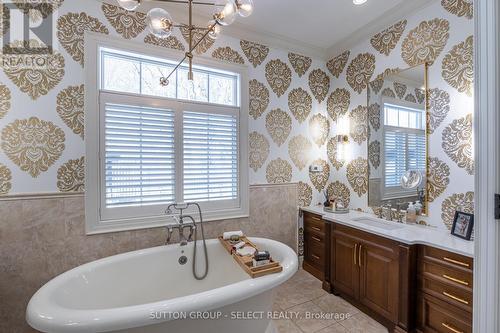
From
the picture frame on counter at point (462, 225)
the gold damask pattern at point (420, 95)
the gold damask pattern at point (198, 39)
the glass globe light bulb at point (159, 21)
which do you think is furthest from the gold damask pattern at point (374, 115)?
the glass globe light bulb at point (159, 21)

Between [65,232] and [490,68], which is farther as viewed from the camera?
[65,232]

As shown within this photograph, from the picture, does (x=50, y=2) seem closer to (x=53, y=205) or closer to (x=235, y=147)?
(x=53, y=205)

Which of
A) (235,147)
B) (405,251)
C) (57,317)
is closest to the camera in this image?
(57,317)

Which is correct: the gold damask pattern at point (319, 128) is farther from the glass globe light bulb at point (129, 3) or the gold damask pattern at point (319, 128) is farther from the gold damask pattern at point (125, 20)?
the glass globe light bulb at point (129, 3)

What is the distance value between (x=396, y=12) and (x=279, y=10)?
1.19 m

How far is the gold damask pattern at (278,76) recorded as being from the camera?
2.83m

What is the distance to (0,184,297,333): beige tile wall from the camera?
1762 millimetres

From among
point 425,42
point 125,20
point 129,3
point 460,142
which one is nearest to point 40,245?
point 129,3

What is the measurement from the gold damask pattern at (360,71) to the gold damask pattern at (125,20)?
7.84 ft

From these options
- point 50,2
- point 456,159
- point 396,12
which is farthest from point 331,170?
point 50,2

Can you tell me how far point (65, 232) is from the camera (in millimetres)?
1905

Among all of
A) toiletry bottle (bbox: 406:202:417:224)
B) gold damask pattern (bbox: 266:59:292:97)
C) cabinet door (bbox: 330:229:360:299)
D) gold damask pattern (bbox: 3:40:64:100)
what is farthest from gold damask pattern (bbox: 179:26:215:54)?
toiletry bottle (bbox: 406:202:417:224)

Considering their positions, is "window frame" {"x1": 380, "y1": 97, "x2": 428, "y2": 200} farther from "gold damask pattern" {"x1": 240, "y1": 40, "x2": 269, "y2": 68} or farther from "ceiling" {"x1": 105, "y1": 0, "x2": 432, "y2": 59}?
"gold damask pattern" {"x1": 240, "y1": 40, "x2": 269, "y2": 68}

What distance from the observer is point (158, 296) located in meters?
1.94
